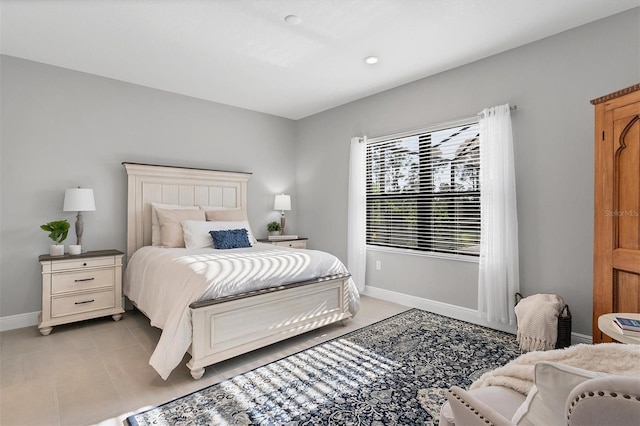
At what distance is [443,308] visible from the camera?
359 cm

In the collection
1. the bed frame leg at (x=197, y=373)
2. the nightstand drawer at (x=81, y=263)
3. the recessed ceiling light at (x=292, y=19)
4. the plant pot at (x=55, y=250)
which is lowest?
the bed frame leg at (x=197, y=373)

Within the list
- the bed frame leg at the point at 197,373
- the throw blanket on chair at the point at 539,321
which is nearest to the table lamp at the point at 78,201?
the bed frame leg at the point at 197,373

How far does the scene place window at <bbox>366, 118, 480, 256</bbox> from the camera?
3.39 m

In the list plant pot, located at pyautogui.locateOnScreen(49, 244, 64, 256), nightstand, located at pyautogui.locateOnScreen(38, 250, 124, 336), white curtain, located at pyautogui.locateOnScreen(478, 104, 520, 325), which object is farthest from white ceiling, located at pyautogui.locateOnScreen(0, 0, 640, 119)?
nightstand, located at pyautogui.locateOnScreen(38, 250, 124, 336)

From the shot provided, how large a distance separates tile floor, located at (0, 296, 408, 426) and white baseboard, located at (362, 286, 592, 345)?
803 mm

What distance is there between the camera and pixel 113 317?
3.43 metres

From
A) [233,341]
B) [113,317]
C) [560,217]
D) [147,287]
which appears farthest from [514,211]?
[113,317]

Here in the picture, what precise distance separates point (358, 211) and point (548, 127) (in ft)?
7.47

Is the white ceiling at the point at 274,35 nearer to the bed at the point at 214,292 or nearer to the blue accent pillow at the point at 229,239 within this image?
the bed at the point at 214,292

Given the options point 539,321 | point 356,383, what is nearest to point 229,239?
point 356,383

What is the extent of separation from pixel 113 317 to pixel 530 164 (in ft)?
14.6

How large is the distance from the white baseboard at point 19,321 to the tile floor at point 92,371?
0.08 meters

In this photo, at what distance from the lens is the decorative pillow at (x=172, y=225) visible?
358 centimetres

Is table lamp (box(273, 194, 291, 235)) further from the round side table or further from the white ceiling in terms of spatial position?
the round side table
